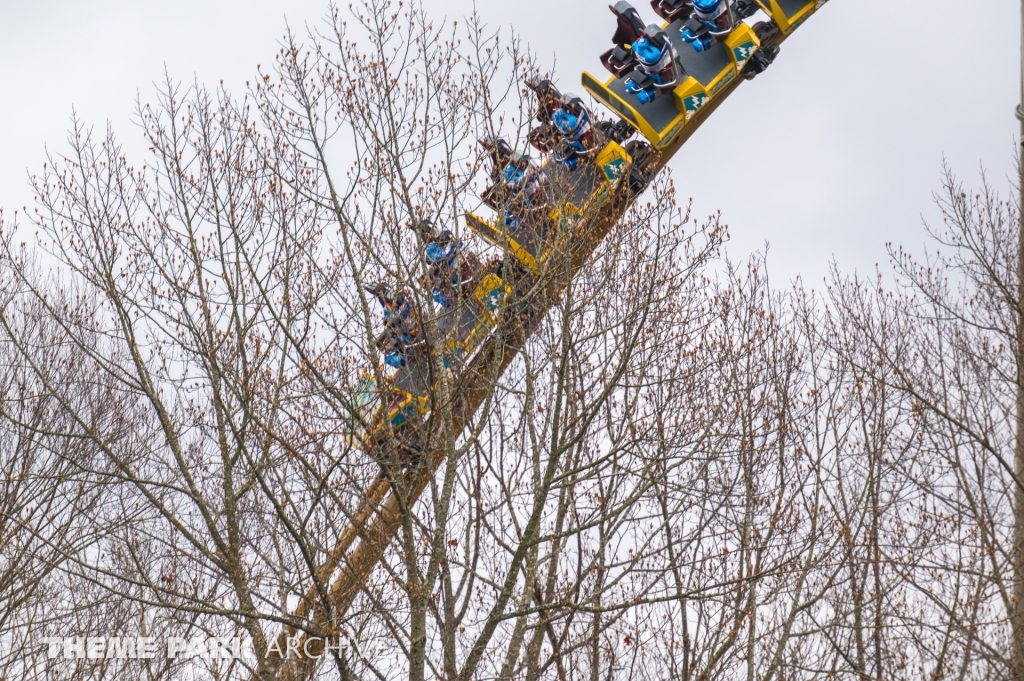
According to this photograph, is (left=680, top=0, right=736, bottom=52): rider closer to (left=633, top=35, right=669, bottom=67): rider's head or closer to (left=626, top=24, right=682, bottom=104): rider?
(left=626, top=24, right=682, bottom=104): rider

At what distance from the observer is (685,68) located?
10781 mm

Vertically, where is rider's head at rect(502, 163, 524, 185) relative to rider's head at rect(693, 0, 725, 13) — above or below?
above

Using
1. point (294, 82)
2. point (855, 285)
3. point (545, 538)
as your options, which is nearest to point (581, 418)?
point (545, 538)

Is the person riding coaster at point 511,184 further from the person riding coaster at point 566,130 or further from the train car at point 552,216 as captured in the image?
the person riding coaster at point 566,130

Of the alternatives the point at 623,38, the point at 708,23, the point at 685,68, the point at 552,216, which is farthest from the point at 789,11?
the point at 552,216

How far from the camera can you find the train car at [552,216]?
8.67 m

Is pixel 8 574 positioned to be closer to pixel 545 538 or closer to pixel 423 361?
pixel 423 361

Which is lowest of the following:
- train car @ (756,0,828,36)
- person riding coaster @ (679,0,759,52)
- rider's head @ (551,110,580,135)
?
train car @ (756,0,828,36)

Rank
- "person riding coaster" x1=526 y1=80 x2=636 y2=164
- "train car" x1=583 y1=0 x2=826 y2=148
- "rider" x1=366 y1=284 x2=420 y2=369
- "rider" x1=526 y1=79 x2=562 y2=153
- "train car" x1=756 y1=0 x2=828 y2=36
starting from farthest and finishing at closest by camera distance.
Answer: "train car" x1=756 y1=0 x2=828 y2=36 → "train car" x1=583 y1=0 x2=826 y2=148 → "person riding coaster" x1=526 y1=80 x2=636 y2=164 → "rider" x1=526 y1=79 x2=562 y2=153 → "rider" x1=366 y1=284 x2=420 y2=369

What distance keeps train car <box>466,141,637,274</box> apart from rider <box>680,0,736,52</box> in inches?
89.2

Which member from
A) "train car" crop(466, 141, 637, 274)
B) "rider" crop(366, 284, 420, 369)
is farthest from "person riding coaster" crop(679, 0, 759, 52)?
"rider" crop(366, 284, 420, 369)

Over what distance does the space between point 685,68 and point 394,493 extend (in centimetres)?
602

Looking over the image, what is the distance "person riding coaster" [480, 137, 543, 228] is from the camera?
8719mm

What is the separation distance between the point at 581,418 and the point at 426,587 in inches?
80.2
